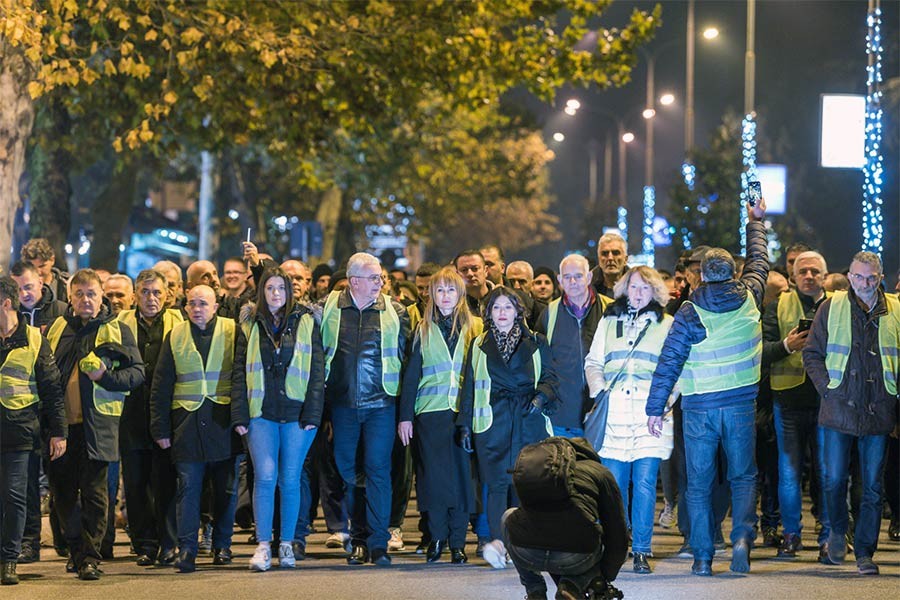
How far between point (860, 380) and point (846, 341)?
11.2 inches

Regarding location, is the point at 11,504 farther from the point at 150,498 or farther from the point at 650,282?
the point at 650,282

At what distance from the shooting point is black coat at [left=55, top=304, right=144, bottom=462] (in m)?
10.6

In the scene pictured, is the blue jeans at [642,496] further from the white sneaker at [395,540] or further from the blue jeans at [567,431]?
the white sneaker at [395,540]

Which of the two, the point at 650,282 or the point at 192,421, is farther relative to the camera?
the point at 192,421

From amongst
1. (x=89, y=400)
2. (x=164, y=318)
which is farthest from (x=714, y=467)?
(x=89, y=400)

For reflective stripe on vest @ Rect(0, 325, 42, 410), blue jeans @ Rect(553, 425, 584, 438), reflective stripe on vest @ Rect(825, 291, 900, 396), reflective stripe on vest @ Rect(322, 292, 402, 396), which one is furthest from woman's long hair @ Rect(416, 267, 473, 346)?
reflective stripe on vest @ Rect(0, 325, 42, 410)

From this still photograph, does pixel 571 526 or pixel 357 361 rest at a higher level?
pixel 357 361

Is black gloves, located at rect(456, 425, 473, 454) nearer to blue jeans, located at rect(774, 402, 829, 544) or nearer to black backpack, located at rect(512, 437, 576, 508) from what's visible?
blue jeans, located at rect(774, 402, 829, 544)

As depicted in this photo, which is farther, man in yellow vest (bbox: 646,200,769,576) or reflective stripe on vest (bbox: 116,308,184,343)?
reflective stripe on vest (bbox: 116,308,184,343)

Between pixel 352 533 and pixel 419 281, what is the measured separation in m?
3.52

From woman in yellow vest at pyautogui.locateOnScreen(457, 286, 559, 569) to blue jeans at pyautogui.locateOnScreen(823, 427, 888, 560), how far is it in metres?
1.97

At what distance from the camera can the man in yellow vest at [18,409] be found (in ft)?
33.7

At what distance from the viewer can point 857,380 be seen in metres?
10.5

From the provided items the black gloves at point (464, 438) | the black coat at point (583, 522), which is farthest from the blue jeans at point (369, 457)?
the black coat at point (583, 522)
